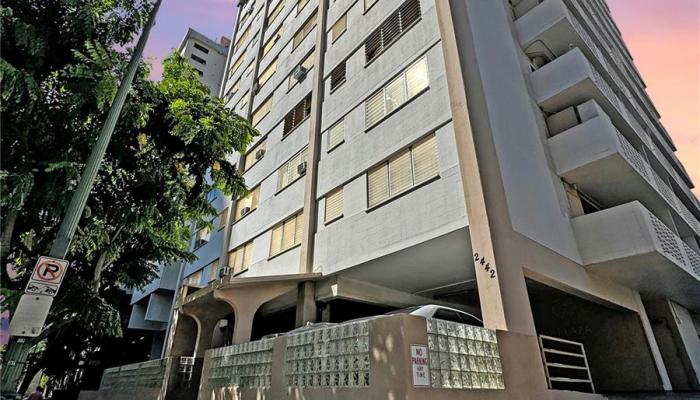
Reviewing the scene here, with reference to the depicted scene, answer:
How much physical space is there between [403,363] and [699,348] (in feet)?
45.1

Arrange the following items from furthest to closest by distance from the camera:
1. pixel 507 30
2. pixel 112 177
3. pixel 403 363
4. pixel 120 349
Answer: pixel 120 349 < pixel 507 30 < pixel 112 177 < pixel 403 363

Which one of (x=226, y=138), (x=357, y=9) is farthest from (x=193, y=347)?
(x=357, y=9)

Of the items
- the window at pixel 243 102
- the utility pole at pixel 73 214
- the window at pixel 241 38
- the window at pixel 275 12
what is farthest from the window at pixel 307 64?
the window at pixel 241 38

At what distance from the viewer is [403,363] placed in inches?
199

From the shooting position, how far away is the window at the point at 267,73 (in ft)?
69.5

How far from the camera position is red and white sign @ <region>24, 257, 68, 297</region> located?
15.2 ft

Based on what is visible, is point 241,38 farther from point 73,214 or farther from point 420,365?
point 420,365

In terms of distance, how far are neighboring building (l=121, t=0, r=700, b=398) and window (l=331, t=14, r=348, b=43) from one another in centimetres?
9

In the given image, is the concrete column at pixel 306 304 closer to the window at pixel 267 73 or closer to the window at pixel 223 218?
the window at pixel 223 218

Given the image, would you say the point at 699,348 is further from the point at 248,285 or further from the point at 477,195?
the point at 248,285

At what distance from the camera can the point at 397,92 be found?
11.2m

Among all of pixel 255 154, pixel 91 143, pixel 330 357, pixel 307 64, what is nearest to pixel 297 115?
pixel 307 64

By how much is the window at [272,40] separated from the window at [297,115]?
24.4 feet

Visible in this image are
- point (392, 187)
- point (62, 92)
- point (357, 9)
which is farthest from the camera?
point (357, 9)
